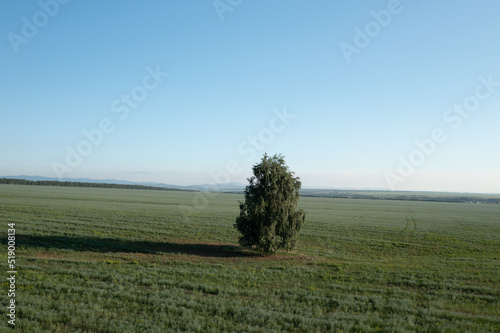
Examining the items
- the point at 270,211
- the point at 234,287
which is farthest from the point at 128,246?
the point at 234,287

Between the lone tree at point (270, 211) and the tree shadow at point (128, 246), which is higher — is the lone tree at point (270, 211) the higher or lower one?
the higher one

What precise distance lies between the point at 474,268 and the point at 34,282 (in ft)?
82.7

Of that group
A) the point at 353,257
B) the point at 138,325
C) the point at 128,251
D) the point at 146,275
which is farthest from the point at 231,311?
the point at 353,257

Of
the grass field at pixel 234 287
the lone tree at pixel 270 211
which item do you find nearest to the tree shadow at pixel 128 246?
the grass field at pixel 234 287

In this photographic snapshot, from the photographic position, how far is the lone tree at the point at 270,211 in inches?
954

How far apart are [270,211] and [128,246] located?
1151cm

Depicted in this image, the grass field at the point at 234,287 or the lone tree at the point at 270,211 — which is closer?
the grass field at the point at 234,287

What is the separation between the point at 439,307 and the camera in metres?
12.9

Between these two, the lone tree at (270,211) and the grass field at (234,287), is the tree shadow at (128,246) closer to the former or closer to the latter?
the grass field at (234,287)

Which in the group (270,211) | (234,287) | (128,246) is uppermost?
(270,211)

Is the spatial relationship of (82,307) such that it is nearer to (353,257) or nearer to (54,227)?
(353,257)

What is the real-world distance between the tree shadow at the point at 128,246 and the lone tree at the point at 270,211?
148 cm

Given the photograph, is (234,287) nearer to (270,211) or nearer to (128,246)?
(270,211)

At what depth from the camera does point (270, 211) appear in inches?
968
